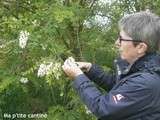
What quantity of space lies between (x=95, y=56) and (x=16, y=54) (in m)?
0.84

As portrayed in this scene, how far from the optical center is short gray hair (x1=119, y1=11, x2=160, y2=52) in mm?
3113

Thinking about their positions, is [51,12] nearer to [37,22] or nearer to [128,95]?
[37,22]

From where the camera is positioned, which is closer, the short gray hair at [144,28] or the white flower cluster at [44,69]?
the short gray hair at [144,28]

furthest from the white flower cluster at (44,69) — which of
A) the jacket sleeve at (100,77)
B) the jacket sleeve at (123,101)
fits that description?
the jacket sleeve at (123,101)

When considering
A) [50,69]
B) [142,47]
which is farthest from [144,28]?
[50,69]

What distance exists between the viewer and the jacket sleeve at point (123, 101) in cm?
297

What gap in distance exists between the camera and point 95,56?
5230 mm

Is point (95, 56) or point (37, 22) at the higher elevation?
point (37, 22)

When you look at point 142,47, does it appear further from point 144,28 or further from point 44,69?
point 44,69

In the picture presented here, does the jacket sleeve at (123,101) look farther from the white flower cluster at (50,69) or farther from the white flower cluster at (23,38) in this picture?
the white flower cluster at (23,38)

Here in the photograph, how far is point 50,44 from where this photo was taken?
4.69 meters

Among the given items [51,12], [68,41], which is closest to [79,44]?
[68,41]

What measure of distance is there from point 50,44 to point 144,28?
1699mm

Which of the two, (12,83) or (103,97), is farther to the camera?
(12,83)
